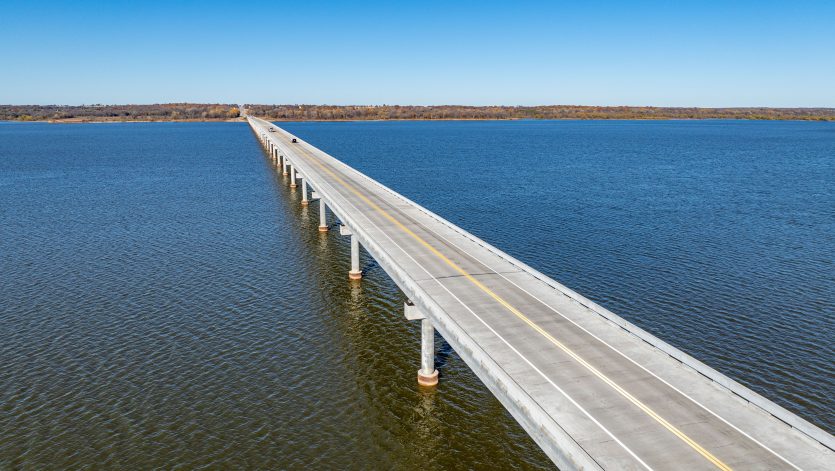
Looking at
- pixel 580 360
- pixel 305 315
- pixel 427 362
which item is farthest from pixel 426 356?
pixel 305 315

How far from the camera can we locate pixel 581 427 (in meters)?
20.8

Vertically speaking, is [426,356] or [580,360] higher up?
[580,360]

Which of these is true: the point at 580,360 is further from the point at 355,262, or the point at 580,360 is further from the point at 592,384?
the point at 355,262

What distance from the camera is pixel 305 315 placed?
43969 mm

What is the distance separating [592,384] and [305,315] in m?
25.7

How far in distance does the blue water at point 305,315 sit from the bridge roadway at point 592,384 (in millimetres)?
4961

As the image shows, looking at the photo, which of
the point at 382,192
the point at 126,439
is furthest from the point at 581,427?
the point at 382,192

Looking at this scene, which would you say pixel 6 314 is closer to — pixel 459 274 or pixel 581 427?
pixel 459 274

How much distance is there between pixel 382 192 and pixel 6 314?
39383 mm

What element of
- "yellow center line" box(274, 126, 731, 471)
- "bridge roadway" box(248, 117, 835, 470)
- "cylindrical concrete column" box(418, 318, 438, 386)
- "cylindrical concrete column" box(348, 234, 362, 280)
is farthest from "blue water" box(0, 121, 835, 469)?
"yellow center line" box(274, 126, 731, 471)

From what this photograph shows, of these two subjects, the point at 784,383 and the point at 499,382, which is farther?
the point at 784,383

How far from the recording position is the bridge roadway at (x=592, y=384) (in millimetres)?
19469

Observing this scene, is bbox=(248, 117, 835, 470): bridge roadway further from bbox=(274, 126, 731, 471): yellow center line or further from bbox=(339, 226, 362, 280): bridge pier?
bbox=(339, 226, 362, 280): bridge pier

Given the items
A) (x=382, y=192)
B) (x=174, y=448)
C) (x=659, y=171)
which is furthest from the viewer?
(x=659, y=171)
